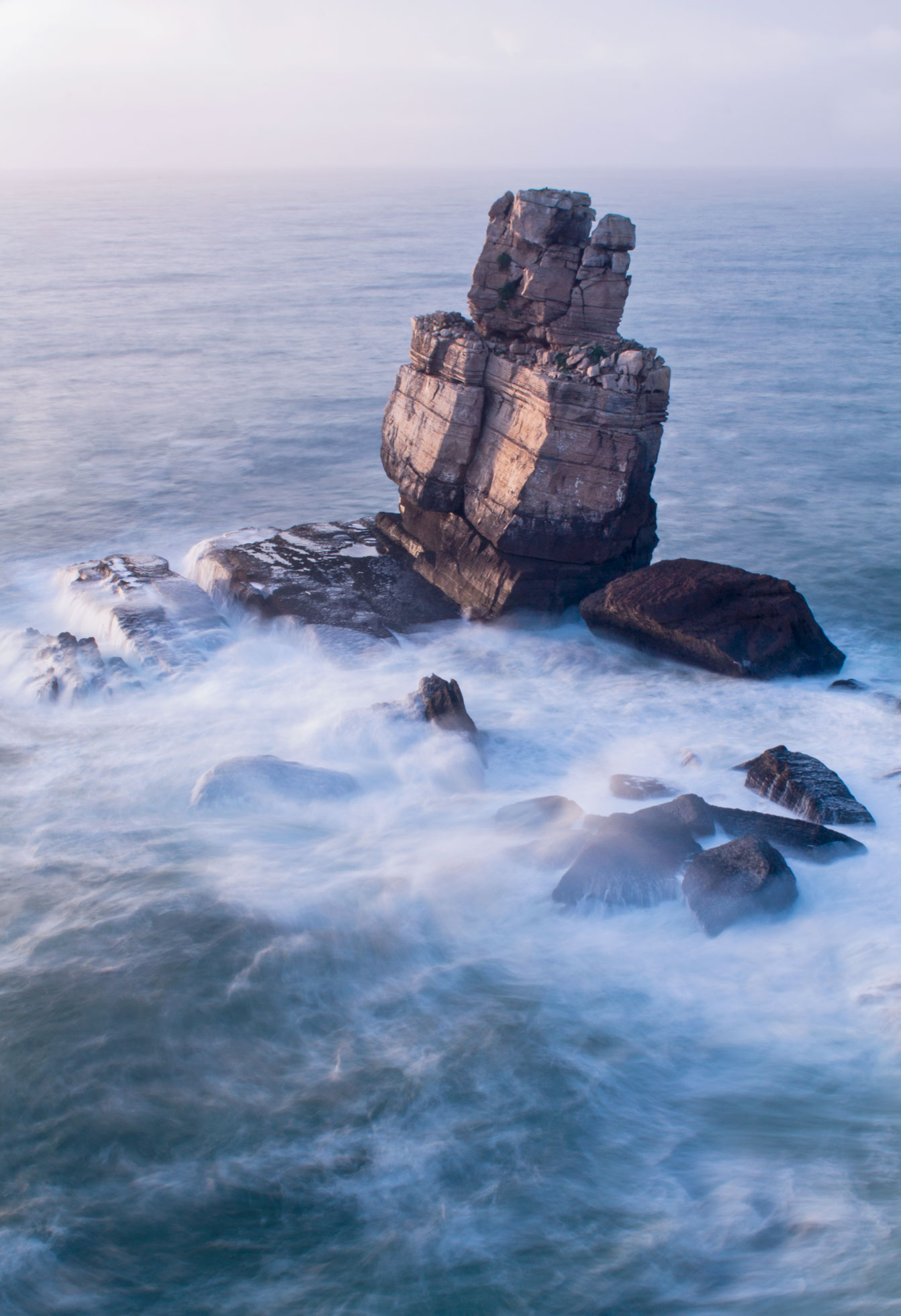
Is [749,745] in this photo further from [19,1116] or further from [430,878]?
[19,1116]

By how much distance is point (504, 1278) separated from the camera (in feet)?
27.5

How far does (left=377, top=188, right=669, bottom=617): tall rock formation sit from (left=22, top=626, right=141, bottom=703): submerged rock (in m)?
7.25

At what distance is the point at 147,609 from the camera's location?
20000 mm

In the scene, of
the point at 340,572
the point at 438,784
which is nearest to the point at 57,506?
the point at 340,572

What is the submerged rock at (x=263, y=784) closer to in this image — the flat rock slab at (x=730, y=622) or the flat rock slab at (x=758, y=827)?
the flat rock slab at (x=758, y=827)

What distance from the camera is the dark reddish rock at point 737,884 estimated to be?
1215 cm

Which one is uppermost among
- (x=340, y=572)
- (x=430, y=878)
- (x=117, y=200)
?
(x=117, y=200)

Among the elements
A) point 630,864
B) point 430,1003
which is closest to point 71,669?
point 430,1003

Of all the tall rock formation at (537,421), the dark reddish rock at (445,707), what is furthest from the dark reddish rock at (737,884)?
the tall rock formation at (537,421)

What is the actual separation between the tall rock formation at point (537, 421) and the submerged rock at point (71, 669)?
7.25m

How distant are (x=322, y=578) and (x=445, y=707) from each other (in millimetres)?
6373

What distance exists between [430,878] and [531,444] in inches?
383

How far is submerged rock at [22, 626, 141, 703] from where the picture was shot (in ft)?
57.2

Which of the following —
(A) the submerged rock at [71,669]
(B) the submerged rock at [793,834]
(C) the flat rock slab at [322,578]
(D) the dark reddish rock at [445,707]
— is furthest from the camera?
(C) the flat rock slab at [322,578]
